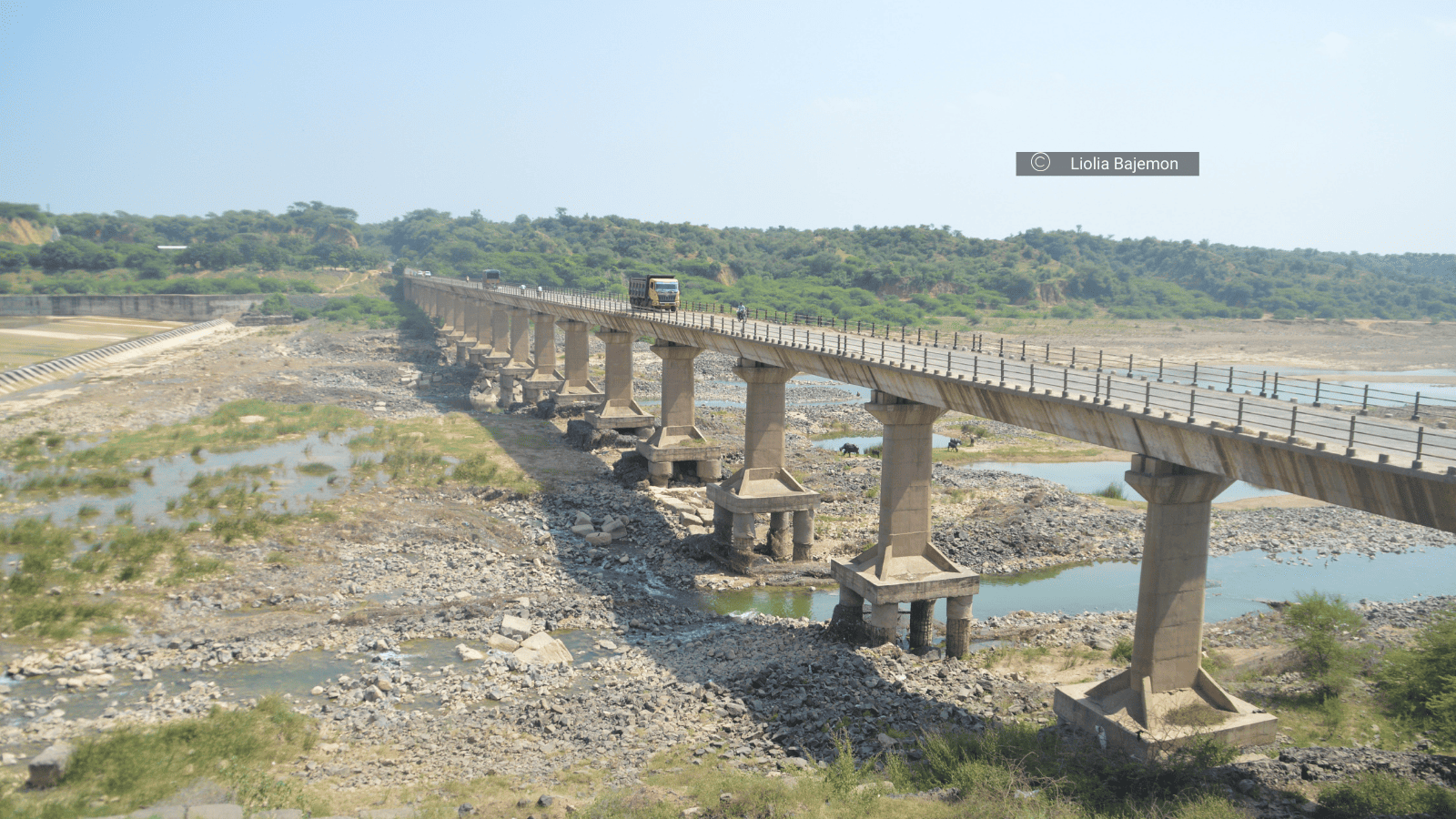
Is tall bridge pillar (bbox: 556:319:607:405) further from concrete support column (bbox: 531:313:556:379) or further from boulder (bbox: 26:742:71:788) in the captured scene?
boulder (bbox: 26:742:71:788)

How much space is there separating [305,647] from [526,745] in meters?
9.22

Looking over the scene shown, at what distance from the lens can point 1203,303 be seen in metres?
172

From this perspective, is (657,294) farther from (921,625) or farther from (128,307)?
(128,307)

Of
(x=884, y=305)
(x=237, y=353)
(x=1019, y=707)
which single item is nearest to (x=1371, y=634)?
(x=1019, y=707)

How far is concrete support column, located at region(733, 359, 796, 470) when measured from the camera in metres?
37.6

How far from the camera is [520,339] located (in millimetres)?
79625

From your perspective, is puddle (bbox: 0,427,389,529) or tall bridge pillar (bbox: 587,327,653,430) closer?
puddle (bbox: 0,427,389,529)

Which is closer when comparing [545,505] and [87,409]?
[545,505]

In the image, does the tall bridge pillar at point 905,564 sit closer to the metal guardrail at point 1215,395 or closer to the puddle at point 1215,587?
the metal guardrail at point 1215,395

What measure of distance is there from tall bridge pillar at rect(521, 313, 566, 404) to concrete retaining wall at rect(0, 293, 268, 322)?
316 ft

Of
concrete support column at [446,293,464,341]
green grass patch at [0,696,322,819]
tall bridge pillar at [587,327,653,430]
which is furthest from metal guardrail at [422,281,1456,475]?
concrete support column at [446,293,464,341]

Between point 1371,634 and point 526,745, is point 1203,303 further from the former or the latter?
point 526,745

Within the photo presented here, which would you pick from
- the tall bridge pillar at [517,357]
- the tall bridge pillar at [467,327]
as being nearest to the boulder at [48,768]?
the tall bridge pillar at [517,357]

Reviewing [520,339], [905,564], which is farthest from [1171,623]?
[520,339]
